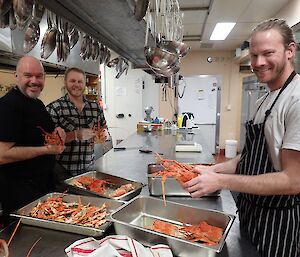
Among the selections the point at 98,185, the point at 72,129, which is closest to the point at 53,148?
the point at 98,185

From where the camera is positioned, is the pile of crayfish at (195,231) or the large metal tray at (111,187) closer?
the pile of crayfish at (195,231)

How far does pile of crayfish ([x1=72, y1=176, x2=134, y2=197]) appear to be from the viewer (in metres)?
1.64

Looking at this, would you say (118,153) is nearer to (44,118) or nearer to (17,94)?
(44,118)

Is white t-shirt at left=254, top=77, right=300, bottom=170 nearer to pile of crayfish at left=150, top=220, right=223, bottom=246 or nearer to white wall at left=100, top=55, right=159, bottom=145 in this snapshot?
pile of crayfish at left=150, top=220, right=223, bottom=246

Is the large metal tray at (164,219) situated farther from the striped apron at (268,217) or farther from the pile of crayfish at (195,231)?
the striped apron at (268,217)

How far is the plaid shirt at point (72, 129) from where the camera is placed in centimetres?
263

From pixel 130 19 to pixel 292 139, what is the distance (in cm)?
119

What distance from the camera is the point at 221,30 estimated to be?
518 centimetres

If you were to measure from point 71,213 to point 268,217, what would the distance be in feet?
3.18

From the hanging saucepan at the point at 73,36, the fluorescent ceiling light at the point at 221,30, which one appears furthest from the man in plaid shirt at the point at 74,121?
the fluorescent ceiling light at the point at 221,30

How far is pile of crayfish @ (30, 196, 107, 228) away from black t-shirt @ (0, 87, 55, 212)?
51 cm

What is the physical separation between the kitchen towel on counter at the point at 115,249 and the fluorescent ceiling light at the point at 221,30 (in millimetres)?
4474

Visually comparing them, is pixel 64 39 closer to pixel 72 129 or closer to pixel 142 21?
pixel 142 21

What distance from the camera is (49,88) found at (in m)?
4.00
